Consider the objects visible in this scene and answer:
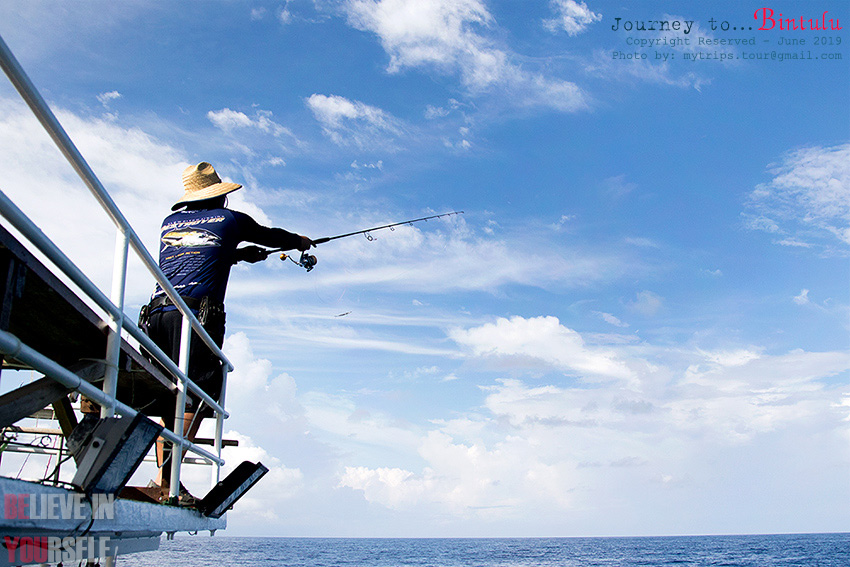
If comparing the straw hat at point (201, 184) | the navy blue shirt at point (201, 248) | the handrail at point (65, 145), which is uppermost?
the straw hat at point (201, 184)

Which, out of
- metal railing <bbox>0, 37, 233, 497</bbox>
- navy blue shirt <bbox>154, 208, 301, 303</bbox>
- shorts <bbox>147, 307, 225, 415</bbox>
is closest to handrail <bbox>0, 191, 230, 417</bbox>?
metal railing <bbox>0, 37, 233, 497</bbox>

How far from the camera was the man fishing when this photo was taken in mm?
5742

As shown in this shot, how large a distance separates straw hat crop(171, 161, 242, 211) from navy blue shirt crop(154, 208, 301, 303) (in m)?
0.22

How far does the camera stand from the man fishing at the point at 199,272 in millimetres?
5742

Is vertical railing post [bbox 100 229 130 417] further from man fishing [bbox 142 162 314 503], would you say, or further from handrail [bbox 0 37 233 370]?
man fishing [bbox 142 162 314 503]

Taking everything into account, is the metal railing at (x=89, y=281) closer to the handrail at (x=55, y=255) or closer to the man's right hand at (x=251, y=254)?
the handrail at (x=55, y=255)

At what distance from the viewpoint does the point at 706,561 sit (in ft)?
264

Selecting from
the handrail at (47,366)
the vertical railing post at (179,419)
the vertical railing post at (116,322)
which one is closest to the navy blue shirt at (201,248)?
the vertical railing post at (179,419)

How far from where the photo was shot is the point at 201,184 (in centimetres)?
669

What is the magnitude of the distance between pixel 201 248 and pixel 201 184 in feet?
3.22

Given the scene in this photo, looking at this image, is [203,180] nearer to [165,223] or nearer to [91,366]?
[165,223]

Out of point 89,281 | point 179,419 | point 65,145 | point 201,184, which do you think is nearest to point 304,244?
point 201,184

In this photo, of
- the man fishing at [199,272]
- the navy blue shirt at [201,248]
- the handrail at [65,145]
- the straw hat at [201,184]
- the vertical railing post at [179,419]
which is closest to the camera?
the handrail at [65,145]

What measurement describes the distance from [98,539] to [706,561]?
89335 mm
